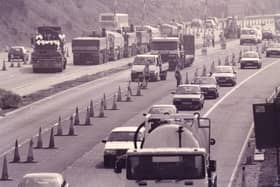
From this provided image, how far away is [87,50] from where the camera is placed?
306ft

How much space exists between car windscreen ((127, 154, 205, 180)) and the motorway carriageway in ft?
28.2

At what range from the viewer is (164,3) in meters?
197

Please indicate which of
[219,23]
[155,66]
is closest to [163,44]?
[155,66]

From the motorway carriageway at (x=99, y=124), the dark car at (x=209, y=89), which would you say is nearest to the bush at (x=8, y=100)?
the motorway carriageway at (x=99, y=124)

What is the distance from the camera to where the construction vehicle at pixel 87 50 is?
93.1 meters

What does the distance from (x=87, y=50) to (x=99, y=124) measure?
4407cm

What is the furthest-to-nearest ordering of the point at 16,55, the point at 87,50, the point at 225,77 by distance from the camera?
the point at 16,55 → the point at 87,50 → the point at 225,77

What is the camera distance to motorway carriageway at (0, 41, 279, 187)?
118 ft

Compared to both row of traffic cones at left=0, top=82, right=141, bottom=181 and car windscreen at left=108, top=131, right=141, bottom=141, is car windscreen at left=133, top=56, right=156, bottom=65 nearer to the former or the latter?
row of traffic cones at left=0, top=82, right=141, bottom=181

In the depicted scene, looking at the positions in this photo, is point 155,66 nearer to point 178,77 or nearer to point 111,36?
point 178,77

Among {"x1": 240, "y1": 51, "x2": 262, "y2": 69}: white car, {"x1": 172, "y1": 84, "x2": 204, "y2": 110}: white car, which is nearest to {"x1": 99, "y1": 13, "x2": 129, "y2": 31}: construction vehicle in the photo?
{"x1": 240, "y1": 51, "x2": 262, "y2": 69}: white car

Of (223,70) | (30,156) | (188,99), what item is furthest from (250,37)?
(30,156)

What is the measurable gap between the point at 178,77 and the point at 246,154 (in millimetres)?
27892

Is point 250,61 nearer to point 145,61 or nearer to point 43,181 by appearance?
point 145,61
